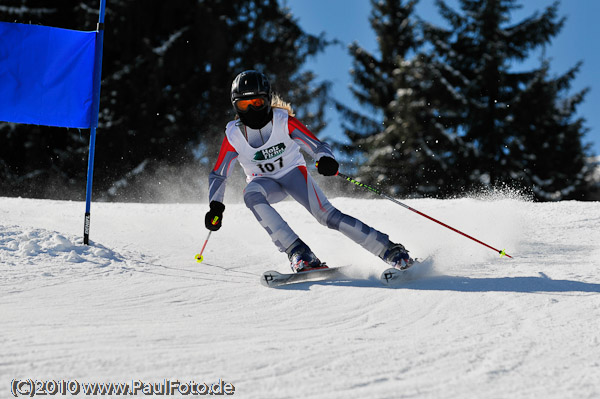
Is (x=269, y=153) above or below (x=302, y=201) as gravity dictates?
above

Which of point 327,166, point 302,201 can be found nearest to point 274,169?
point 302,201

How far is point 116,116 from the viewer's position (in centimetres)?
1786

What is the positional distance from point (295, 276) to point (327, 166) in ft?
2.75

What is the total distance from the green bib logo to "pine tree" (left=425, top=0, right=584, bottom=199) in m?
15.3

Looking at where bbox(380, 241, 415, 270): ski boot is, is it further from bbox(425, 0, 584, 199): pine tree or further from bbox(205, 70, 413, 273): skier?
bbox(425, 0, 584, 199): pine tree

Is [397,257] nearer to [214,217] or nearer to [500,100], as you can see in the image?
[214,217]

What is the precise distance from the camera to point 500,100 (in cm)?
1917

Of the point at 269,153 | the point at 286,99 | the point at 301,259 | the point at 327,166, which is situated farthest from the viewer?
the point at 286,99

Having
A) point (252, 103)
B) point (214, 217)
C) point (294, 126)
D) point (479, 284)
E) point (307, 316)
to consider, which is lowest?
point (307, 316)

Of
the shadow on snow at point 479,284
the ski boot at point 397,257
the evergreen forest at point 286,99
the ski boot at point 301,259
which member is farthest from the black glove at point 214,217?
the evergreen forest at point 286,99

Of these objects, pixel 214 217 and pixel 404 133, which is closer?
pixel 214 217

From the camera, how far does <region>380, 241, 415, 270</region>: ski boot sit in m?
3.82

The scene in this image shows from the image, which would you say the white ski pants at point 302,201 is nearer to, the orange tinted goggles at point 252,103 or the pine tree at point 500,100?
the orange tinted goggles at point 252,103

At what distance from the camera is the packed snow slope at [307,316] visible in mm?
1934
